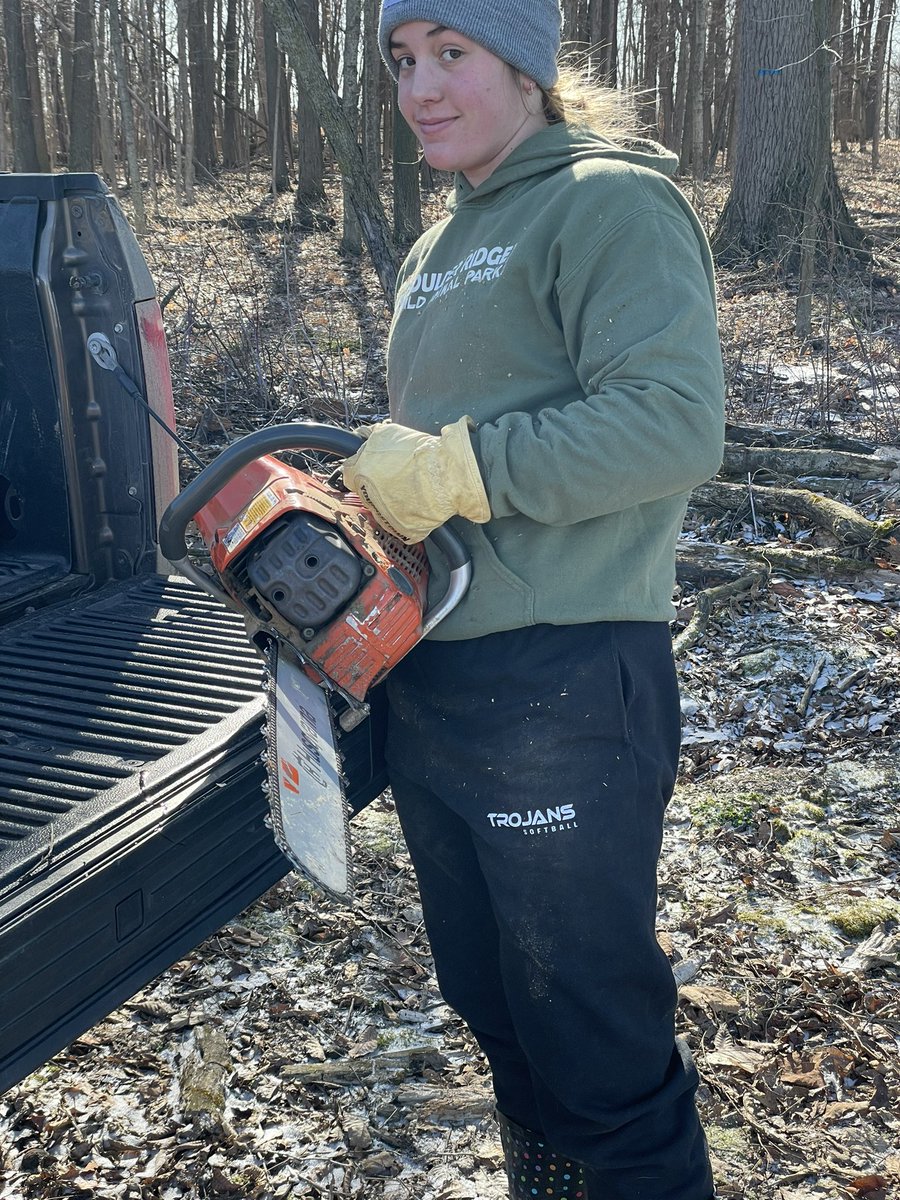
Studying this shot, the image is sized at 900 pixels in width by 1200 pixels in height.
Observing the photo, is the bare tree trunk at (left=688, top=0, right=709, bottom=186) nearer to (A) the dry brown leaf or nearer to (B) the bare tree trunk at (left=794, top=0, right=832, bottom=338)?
(B) the bare tree trunk at (left=794, top=0, right=832, bottom=338)

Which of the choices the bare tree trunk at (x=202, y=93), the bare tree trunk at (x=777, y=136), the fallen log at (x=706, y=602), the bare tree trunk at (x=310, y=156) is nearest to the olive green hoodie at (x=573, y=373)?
the fallen log at (x=706, y=602)

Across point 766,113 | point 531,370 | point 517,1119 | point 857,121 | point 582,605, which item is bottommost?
point 517,1119

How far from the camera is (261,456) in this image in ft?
6.04

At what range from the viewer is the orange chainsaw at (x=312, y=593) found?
5.75 feet

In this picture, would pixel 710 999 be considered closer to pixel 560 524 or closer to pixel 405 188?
pixel 560 524

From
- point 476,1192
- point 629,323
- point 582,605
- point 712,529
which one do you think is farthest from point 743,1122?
point 712,529

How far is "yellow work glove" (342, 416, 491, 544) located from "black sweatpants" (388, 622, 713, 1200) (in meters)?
0.24

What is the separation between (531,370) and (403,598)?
1.37ft

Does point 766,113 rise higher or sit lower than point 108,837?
higher

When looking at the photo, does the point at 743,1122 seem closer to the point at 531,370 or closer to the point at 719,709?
the point at 531,370

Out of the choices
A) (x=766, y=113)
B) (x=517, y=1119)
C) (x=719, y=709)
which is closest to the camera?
(x=517, y=1119)

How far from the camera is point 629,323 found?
1584 mm

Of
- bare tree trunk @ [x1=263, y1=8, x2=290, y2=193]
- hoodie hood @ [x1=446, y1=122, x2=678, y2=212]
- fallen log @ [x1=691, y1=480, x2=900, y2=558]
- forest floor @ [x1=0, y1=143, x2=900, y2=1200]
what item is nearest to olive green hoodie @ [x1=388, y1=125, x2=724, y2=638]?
hoodie hood @ [x1=446, y1=122, x2=678, y2=212]

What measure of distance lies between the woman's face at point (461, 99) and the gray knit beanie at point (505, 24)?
19 millimetres
